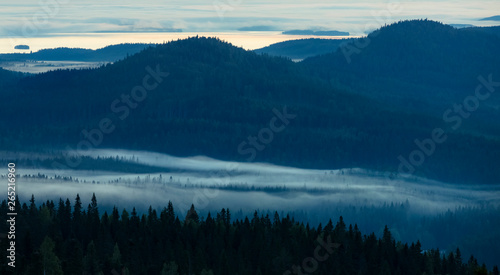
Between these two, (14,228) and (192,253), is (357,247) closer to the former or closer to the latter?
(192,253)

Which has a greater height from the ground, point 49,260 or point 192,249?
point 192,249

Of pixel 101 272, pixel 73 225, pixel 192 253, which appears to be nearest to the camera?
pixel 101 272

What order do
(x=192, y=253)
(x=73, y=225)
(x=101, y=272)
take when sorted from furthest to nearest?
(x=73, y=225)
(x=192, y=253)
(x=101, y=272)

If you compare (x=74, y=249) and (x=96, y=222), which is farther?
(x=96, y=222)

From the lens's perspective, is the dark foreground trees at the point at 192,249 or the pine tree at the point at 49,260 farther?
the dark foreground trees at the point at 192,249

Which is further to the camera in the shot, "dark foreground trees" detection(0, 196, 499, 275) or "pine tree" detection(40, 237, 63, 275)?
"dark foreground trees" detection(0, 196, 499, 275)

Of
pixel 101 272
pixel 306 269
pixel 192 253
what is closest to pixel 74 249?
pixel 101 272

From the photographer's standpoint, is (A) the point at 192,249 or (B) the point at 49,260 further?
(A) the point at 192,249

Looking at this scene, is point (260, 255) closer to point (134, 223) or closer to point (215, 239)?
point (215, 239)
